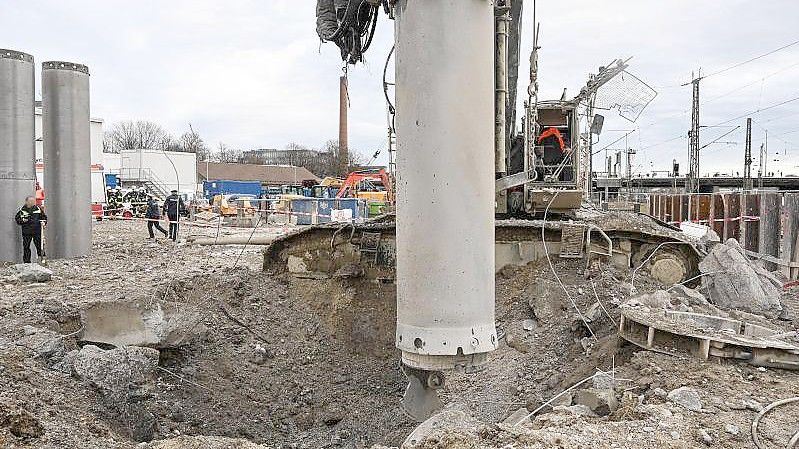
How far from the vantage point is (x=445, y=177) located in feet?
17.0

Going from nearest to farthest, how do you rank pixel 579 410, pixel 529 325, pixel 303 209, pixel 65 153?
pixel 579 410 → pixel 529 325 → pixel 65 153 → pixel 303 209

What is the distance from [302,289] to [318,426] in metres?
2.55

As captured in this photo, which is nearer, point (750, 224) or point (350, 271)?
point (350, 271)

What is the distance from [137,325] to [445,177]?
4186 millimetres

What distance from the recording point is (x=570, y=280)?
27.8ft

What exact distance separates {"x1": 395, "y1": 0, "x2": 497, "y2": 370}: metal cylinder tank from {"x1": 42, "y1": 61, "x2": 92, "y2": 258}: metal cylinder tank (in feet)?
32.1

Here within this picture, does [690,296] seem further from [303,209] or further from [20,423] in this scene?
[303,209]

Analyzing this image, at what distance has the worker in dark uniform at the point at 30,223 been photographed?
1192 centimetres

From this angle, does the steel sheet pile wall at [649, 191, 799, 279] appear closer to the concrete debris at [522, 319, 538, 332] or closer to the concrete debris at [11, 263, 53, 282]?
the concrete debris at [522, 319, 538, 332]

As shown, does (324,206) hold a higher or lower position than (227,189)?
lower

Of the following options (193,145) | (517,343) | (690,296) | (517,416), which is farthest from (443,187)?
(193,145)

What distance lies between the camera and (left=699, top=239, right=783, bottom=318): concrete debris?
797 cm

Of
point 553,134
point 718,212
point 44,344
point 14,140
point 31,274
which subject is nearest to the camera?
point 44,344

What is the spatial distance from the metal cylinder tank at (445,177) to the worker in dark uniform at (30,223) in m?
9.03
